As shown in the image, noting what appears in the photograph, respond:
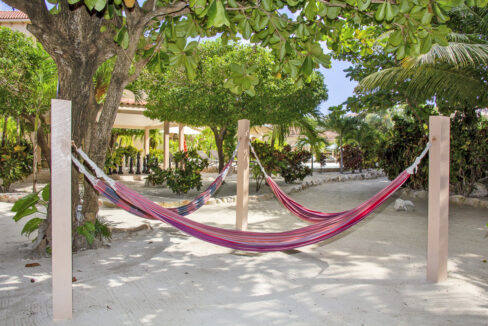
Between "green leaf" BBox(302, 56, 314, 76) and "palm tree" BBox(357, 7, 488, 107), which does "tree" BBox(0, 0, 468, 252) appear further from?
"palm tree" BBox(357, 7, 488, 107)

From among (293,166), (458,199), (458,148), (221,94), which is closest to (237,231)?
(221,94)

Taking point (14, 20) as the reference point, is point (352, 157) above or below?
below

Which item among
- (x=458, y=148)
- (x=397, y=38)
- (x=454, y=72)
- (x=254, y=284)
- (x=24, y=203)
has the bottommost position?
(x=254, y=284)

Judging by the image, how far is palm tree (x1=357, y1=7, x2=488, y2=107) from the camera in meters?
5.11

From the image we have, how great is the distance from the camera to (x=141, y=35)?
11.0 feet

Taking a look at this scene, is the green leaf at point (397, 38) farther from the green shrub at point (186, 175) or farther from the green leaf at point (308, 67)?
the green shrub at point (186, 175)

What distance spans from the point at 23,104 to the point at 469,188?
8949 mm

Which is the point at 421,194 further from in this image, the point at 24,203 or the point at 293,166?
the point at 24,203

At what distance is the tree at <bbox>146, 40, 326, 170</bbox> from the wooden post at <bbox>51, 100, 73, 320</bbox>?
454 cm

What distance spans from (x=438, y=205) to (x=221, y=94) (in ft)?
15.4

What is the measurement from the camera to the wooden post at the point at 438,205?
9.00 ft

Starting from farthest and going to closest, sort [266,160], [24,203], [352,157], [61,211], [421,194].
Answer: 1. [352,157]
2. [266,160]
3. [421,194]
4. [24,203]
5. [61,211]

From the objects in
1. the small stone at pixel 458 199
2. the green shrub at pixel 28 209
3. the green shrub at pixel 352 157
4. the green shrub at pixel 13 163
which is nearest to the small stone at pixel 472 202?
the small stone at pixel 458 199

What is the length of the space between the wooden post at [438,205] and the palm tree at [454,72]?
2.68 metres
